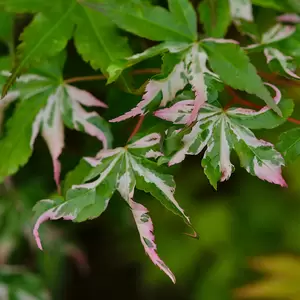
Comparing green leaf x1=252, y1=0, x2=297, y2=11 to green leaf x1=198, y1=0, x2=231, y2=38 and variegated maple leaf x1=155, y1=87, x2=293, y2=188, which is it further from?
variegated maple leaf x1=155, y1=87, x2=293, y2=188

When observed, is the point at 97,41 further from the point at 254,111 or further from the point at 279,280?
the point at 279,280

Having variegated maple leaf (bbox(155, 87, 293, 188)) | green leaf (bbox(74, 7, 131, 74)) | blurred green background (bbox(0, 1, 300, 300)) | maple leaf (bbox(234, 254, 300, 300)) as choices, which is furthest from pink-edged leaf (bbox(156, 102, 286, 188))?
maple leaf (bbox(234, 254, 300, 300))

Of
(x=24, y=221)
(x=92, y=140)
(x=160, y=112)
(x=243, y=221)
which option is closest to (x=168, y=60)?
(x=160, y=112)

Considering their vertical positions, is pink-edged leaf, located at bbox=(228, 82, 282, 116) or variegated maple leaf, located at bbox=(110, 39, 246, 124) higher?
variegated maple leaf, located at bbox=(110, 39, 246, 124)

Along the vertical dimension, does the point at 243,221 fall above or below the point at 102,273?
above

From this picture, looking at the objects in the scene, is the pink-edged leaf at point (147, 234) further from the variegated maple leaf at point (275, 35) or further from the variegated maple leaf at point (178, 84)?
the variegated maple leaf at point (275, 35)

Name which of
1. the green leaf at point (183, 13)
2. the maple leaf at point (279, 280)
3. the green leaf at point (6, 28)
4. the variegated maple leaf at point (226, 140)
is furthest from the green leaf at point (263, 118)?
the maple leaf at point (279, 280)

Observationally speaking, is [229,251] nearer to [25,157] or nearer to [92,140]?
[92,140]
